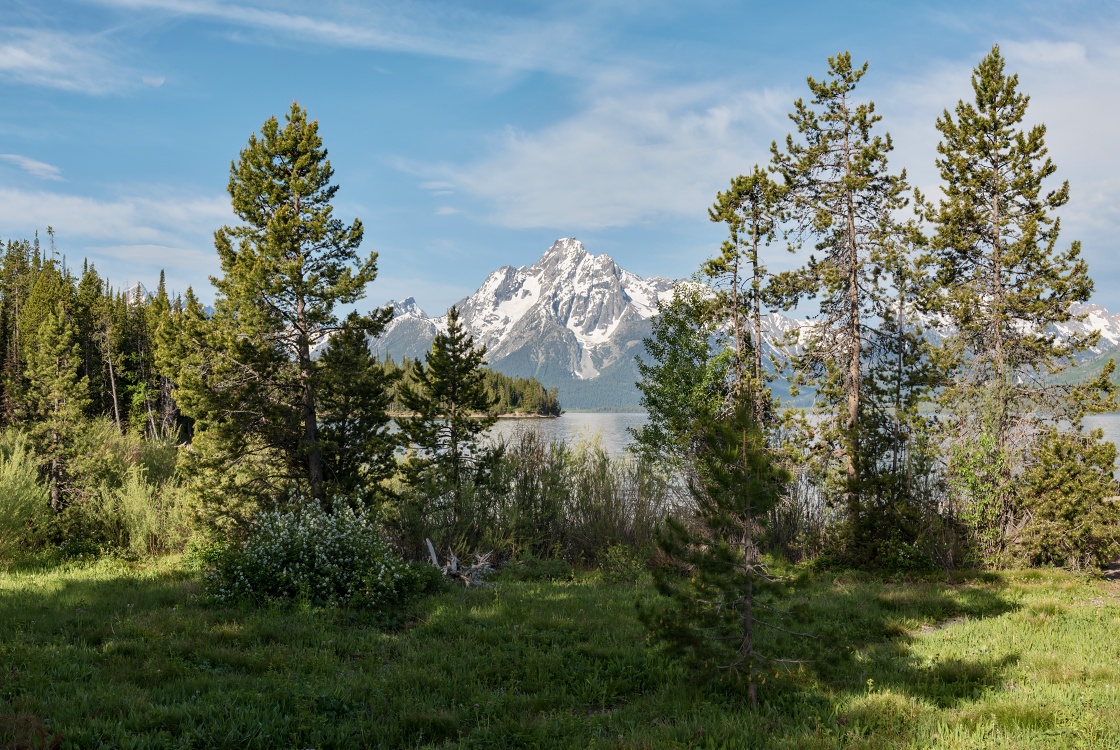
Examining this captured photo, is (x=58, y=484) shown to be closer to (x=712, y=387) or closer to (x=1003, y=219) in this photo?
(x=712, y=387)

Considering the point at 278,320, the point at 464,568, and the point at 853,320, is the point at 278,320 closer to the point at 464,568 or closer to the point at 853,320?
the point at 464,568

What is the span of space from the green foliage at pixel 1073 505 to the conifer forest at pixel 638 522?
7cm

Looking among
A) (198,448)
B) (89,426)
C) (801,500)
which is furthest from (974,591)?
(89,426)

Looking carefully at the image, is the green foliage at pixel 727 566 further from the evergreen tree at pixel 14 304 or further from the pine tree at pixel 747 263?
the evergreen tree at pixel 14 304

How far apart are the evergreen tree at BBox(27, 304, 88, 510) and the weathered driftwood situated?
895 cm

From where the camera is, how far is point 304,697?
5.77m

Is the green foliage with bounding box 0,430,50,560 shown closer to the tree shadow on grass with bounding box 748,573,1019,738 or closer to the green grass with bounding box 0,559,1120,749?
the green grass with bounding box 0,559,1120,749

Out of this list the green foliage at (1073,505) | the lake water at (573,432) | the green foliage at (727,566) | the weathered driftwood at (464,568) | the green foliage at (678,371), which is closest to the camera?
the green foliage at (727,566)

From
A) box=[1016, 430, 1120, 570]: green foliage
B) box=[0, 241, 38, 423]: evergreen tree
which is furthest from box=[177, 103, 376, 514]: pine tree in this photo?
box=[0, 241, 38, 423]: evergreen tree

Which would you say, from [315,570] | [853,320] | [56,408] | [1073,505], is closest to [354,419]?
[315,570]

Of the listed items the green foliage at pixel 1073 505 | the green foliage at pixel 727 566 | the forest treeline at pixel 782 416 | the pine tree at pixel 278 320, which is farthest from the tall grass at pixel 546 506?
the green foliage at pixel 727 566

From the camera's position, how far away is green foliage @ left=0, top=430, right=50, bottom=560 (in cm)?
1243

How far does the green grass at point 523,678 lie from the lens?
512 centimetres

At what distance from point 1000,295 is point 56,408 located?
23917mm
